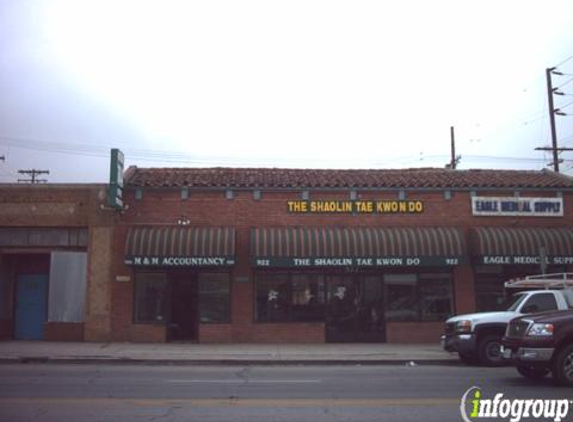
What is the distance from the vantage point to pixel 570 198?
932 inches

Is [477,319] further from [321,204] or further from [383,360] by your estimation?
[321,204]

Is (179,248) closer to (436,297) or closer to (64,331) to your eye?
(64,331)

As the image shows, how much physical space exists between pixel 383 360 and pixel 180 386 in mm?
7226

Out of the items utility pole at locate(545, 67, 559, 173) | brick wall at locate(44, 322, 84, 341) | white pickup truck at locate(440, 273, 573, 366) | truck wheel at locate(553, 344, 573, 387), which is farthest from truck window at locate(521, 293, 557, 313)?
utility pole at locate(545, 67, 559, 173)

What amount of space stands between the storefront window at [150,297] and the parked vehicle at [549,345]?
12971mm

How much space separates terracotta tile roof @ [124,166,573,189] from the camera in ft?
74.4

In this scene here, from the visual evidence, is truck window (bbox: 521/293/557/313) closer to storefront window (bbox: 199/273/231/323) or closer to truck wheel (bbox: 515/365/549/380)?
truck wheel (bbox: 515/365/549/380)

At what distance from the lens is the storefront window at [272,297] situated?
72.6ft

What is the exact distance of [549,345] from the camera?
11.9m

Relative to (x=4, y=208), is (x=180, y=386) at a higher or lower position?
lower

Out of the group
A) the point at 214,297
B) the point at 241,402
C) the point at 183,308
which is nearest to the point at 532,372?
the point at 241,402

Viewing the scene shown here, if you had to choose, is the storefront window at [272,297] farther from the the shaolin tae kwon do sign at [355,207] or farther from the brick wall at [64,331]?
the brick wall at [64,331]

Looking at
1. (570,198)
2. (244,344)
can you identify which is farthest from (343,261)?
(570,198)

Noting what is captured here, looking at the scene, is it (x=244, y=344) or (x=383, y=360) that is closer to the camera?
(x=383, y=360)
